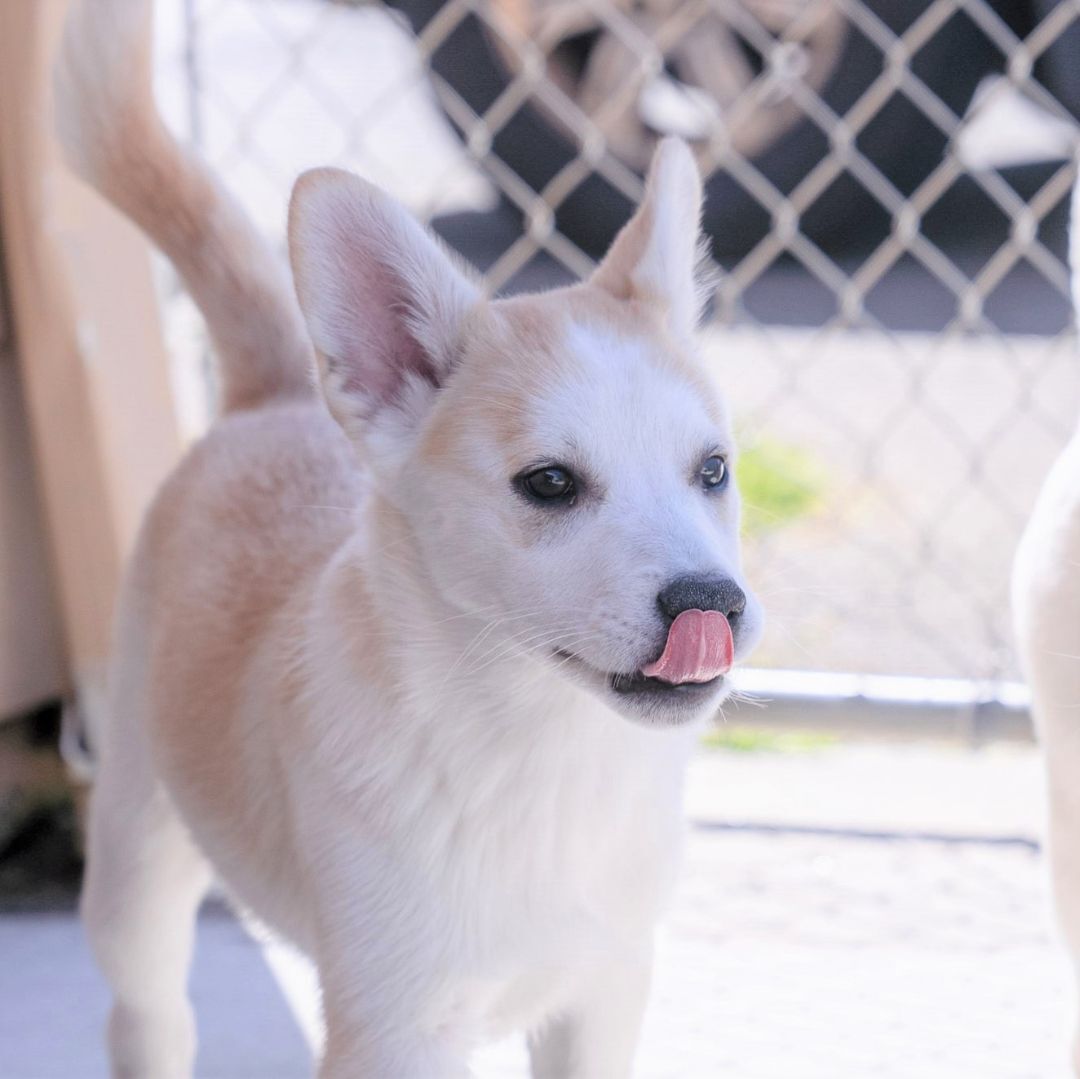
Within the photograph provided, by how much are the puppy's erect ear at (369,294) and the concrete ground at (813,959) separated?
0.78 metres

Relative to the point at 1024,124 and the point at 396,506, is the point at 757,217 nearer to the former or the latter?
the point at 1024,124

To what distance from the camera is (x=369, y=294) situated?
1.19 metres

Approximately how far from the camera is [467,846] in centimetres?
117

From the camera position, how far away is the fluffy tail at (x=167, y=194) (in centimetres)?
149

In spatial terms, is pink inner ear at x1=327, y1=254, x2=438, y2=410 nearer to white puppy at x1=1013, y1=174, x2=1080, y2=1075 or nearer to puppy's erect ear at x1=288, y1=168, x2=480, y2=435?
puppy's erect ear at x1=288, y1=168, x2=480, y2=435

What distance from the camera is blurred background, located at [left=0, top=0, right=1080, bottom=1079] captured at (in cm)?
171

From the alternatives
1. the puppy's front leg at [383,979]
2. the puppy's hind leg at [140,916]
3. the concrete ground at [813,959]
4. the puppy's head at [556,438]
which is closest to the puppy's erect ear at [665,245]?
the puppy's head at [556,438]

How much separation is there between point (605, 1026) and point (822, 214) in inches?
88.1

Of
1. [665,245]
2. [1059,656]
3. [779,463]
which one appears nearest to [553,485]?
[665,245]

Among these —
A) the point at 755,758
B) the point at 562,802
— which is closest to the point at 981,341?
the point at 755,758

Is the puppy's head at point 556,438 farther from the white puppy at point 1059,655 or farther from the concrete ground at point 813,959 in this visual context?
the concrete ground at point 813,959

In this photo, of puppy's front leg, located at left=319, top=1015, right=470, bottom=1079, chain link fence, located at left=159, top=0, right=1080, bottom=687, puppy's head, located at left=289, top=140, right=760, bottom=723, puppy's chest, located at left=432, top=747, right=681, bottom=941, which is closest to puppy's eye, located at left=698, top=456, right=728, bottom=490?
puppy's head, located at left=289, top=140, right=760, bottom=723

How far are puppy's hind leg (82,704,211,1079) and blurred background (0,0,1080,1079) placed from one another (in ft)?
0.50

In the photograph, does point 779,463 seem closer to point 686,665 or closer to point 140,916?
point 140,916
